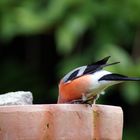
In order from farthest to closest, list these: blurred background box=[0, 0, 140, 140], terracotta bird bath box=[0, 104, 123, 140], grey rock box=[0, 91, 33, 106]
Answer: blurred background box=[0, 0, 140, 140], grey rock box=[0, 91, 33, 106], terracotta bird bath box=[0, 104, 123, 140]

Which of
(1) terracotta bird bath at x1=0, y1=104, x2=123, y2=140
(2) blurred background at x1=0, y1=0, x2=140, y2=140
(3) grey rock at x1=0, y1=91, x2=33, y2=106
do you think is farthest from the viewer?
(2) blurred background at x1=0, y1=0, x2=140, y2=140

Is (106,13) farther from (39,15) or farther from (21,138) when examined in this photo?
(21,138)

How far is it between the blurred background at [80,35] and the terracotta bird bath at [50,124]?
1.38 meters

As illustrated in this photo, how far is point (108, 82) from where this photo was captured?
1.80m

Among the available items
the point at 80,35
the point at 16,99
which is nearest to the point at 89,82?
the point at 16,99

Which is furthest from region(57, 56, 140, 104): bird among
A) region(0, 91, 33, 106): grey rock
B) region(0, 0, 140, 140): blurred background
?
region(0, 0, 140, 140): blurred background

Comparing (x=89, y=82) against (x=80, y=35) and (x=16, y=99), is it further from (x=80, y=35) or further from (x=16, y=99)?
(x=80, y=35)

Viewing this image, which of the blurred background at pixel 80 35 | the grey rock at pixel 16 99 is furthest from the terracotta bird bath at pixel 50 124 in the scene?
the blurred background at pixel 80 35

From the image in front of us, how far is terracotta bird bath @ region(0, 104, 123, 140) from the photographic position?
153cm

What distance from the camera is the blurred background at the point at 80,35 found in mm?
3021

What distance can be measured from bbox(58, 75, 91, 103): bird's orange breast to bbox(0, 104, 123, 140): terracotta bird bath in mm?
169

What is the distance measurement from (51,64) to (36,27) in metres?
0.89

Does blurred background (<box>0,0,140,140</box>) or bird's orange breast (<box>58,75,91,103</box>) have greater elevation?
blurred background (<box>0,0,140,140</box>)

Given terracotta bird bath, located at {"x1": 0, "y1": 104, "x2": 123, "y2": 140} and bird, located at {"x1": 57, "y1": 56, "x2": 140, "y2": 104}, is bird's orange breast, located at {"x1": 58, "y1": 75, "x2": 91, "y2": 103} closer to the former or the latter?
bird, located at {"x1": 57, "y1": 56, "x2": 140, "y2": 104}
